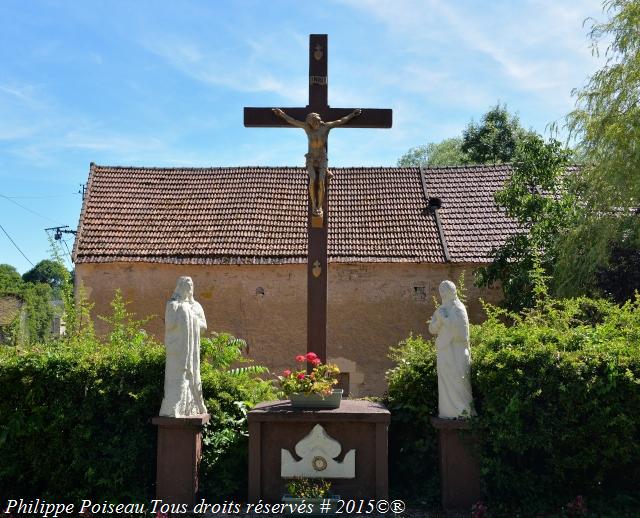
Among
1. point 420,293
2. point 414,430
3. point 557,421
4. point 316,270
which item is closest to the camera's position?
point 557,421

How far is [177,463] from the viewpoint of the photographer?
664cm

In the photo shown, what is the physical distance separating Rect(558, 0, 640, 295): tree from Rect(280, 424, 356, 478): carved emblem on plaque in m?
6.07

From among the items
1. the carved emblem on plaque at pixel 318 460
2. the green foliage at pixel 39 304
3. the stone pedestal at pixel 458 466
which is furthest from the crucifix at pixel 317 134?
the green foliage at pixel 39 304

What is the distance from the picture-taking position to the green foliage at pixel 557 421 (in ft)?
20.7

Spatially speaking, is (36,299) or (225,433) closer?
(225,433)

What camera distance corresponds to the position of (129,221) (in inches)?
577

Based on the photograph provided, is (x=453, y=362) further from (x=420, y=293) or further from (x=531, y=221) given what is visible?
(x=531, y=221)

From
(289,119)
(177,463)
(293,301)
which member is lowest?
(177,463)

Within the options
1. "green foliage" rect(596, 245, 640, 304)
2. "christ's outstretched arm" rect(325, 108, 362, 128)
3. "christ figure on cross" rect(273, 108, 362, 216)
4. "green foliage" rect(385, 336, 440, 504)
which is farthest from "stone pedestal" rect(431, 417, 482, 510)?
"green foliage" rect(596, 245, 640, 304)

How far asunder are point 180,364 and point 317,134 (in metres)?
2.93

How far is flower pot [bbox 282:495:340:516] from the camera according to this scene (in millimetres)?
6164

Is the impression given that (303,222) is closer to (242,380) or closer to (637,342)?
(242,380)

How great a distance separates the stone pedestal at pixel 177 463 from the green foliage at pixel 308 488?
982 millimetres

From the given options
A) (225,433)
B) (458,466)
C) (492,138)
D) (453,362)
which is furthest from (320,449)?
(492,138)
